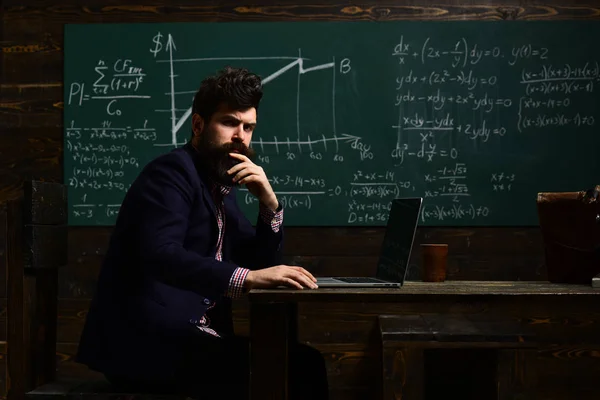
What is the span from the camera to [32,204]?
1947 mm

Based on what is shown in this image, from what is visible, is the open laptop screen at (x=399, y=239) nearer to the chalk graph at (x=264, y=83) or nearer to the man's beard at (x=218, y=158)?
the man's beard at (x=218, y=158)

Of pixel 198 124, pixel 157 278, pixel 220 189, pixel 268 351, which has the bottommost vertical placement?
pixel 268 351

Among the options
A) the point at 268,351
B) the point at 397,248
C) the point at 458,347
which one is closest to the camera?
the point at 268,351

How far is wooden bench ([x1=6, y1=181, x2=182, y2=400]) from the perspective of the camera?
1.87 m

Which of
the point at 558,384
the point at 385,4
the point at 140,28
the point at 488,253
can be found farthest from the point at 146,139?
the point at 558,384

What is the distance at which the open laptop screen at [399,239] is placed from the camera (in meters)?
1.94

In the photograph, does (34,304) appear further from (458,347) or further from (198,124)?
(458,347)

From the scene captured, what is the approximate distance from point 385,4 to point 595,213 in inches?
81.9

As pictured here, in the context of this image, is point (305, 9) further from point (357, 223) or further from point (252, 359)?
point (252, 359)

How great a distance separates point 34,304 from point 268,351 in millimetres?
649

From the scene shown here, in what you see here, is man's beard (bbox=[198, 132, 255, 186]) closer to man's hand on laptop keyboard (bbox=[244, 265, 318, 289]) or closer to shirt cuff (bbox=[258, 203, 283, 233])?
shirt cuff (bbox=[258, 203, 283, 233])

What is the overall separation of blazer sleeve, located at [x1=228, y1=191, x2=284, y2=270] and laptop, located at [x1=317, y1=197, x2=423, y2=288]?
10.8 inches

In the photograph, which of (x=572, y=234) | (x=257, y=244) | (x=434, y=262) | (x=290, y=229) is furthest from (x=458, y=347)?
(x=290, y=229)

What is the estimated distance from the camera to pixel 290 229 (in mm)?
3773
